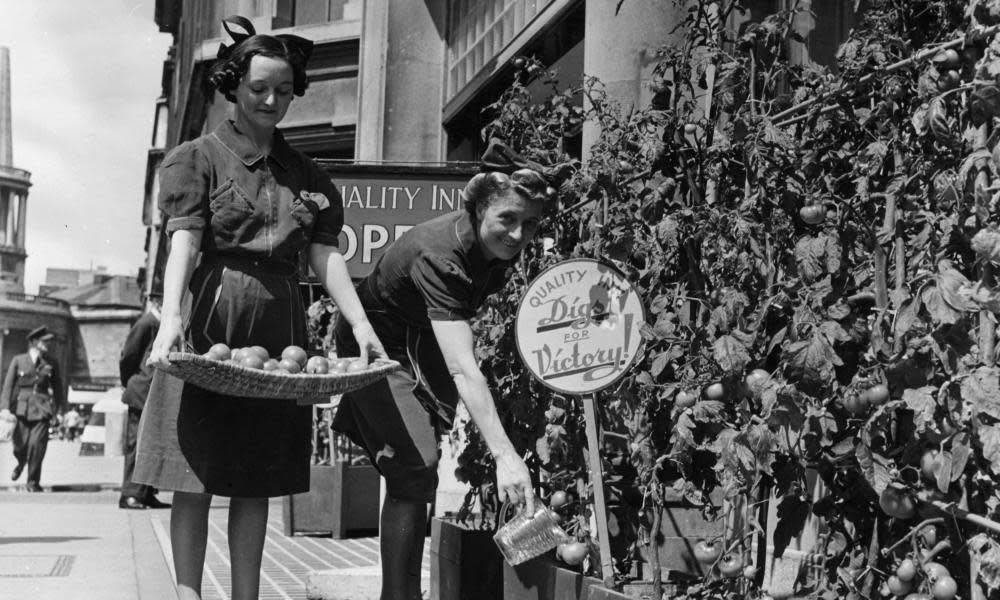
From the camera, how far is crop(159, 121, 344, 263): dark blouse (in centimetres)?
390

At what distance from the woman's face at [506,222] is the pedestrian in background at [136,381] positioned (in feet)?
26.1

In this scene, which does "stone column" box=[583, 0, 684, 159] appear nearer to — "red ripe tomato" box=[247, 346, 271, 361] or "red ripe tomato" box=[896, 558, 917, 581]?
"red ripe tomato" box=[247, 346, 271, 361]

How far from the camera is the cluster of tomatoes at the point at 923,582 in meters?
2.73

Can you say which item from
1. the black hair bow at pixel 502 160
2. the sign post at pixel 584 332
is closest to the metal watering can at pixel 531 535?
the sign post at pixel 584 332

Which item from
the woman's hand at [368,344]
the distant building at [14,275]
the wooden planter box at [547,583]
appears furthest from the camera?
the distant building at [14,275]

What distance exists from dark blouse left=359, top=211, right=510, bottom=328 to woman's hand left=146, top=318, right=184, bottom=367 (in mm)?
740

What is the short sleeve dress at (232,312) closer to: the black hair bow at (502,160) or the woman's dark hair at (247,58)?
the woman's dark hair at (247,58)

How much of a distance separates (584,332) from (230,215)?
111 cm

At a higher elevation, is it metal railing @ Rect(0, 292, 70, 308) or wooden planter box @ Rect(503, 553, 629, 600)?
metal railing @ Rect(0, 292, 70, 308)

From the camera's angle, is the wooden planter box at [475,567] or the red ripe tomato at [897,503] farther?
the wooden planter box at [475,567]

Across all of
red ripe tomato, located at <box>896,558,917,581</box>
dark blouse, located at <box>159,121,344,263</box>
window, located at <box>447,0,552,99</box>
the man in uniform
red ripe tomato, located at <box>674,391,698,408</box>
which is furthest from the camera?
the man in uniform

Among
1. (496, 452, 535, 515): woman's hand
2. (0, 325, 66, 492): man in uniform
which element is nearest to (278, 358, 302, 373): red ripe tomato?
(496, 452, 535, 515): woman's hand

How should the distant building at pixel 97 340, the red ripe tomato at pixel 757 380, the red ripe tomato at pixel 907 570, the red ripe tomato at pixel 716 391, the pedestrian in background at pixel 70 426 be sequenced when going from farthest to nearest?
the distant building at pixel 97 340, the pedestrian in background at pixel 70 426, the red ripe tomato at pixel 716 391, the red ripe tomato at pixel 757 380, the red ripe tomato at pixel 907 570

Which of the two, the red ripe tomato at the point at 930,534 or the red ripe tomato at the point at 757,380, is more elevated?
the red ripe tomato at the point at 757,380
